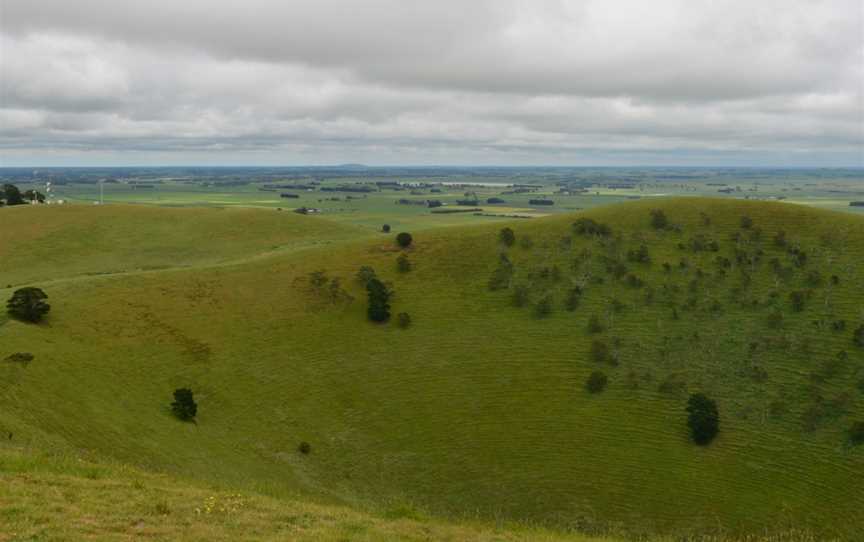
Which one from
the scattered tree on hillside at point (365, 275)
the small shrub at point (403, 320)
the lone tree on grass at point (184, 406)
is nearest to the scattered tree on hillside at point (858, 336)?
the small shrub at point (403, 320)

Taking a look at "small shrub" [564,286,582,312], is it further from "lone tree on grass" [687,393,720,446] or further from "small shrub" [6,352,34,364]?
"small shrub" [6,352,34,364]

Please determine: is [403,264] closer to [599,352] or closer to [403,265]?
[403,265]

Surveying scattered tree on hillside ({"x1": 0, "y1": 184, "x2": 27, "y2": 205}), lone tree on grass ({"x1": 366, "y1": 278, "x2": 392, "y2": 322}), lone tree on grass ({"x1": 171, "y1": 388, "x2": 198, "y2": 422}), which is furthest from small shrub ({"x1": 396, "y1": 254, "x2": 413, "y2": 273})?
scattered tree on hillside ({"x1": 0, "y1": 184, "x2": 27, "y2": 205})

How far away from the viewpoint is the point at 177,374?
49062mm

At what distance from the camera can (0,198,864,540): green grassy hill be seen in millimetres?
38688

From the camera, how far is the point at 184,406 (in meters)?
43.4

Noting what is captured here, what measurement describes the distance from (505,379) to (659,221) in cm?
3856

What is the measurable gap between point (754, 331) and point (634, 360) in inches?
506

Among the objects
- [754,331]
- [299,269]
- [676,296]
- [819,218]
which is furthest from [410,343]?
[819,218]

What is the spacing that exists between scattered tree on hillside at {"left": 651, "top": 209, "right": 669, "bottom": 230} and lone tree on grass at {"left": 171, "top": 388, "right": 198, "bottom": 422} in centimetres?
6029

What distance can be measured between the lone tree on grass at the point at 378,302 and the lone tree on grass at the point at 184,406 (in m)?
22.0

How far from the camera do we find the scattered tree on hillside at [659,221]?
77.6m

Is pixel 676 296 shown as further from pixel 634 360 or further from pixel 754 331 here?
pixel 634 360

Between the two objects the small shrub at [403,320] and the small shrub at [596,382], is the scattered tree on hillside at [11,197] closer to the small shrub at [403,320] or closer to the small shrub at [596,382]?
the small shrub at [403,320]
